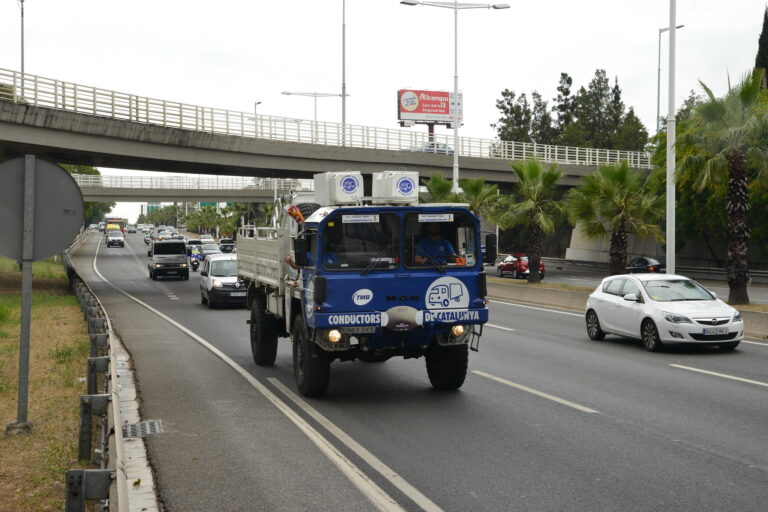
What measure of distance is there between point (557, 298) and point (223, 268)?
37.1 ft

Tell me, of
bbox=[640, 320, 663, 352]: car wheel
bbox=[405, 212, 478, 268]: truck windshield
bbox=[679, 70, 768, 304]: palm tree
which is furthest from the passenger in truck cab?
bbox=[679, 70, 768, 304]: palm tree

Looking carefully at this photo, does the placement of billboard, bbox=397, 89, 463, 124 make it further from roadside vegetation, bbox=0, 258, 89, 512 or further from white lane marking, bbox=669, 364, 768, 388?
white lane marking, bbox=669, 364, 768, 388

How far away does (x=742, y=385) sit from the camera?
479 inches

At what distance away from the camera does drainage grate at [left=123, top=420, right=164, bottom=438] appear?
921cm

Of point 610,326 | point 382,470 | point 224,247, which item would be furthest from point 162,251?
point 382,470

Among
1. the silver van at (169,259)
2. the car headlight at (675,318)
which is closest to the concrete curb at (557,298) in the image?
the car headlight at (675,318)

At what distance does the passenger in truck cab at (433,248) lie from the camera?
35.2 ft

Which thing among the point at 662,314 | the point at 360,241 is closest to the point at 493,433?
the point at 360,241

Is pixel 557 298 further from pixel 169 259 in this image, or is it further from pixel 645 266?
pixel 169 259

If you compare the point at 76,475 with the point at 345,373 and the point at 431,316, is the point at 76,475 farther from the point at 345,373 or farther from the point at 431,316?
the point at 345,373

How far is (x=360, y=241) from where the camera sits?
1071 centimetres

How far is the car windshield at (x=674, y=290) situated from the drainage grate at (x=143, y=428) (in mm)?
10455

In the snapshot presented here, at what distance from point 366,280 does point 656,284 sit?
346 inches

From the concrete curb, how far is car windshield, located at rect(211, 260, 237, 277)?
34.6ft
